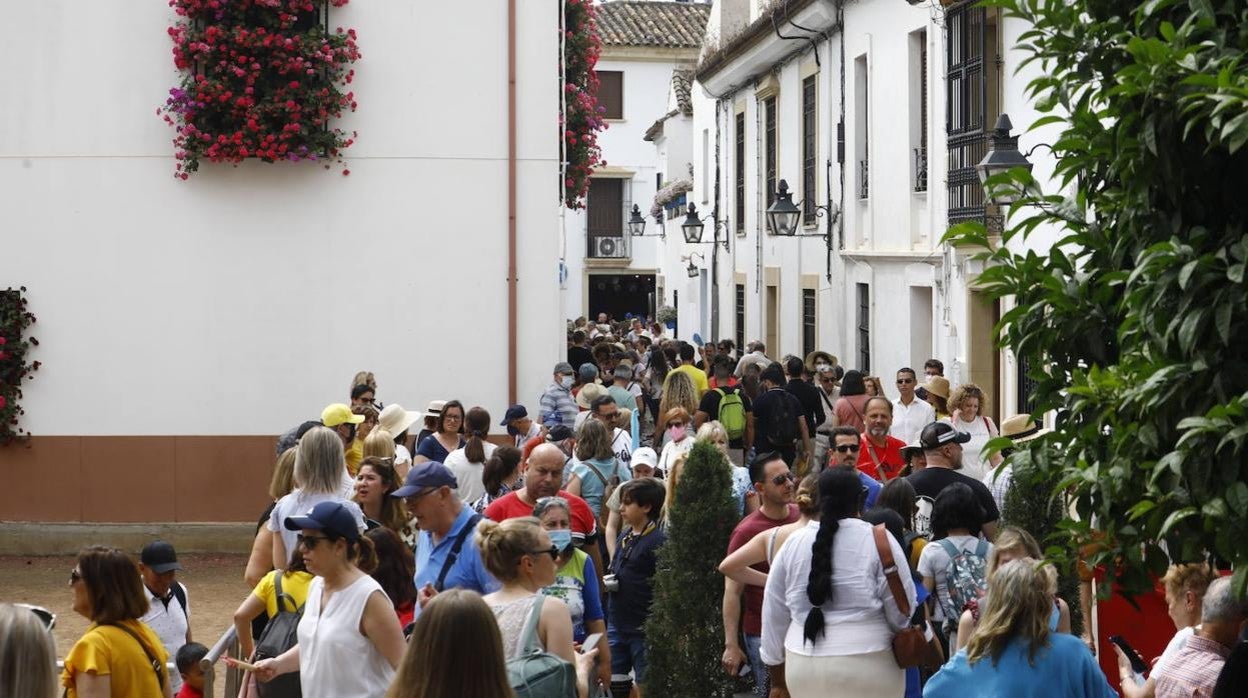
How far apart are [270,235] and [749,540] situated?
29.5ft

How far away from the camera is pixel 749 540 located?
8.54m

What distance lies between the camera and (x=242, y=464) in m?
16.6

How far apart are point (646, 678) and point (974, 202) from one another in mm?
7978

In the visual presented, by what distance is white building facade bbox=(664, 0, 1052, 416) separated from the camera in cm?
1620

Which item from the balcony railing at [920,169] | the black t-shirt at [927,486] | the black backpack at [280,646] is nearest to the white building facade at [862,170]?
the balcony railing at [920,169]

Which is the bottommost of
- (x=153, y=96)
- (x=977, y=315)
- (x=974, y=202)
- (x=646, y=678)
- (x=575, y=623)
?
(x=646, y=678)

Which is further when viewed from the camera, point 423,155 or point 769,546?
point 423,155

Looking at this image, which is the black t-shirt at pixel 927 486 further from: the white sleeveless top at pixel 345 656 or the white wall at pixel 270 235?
the white wall at pixel 270 235

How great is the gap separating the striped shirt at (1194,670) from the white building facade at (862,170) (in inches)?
177

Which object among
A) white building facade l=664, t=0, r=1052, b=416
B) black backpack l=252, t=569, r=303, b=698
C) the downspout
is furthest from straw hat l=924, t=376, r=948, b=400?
black backpack l=252, t=569, r=303, b=698

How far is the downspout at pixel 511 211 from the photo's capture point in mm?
16312

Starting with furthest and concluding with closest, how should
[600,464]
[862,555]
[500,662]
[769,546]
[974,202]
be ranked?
1. [974,202]
2. [600,464]
3. [769,546]
4. [862,555]
5. [500,662]

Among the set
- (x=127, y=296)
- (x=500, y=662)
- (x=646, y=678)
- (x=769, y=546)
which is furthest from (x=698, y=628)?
(x=127, y=296)

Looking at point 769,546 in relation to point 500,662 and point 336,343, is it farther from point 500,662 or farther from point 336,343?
point 336,343
